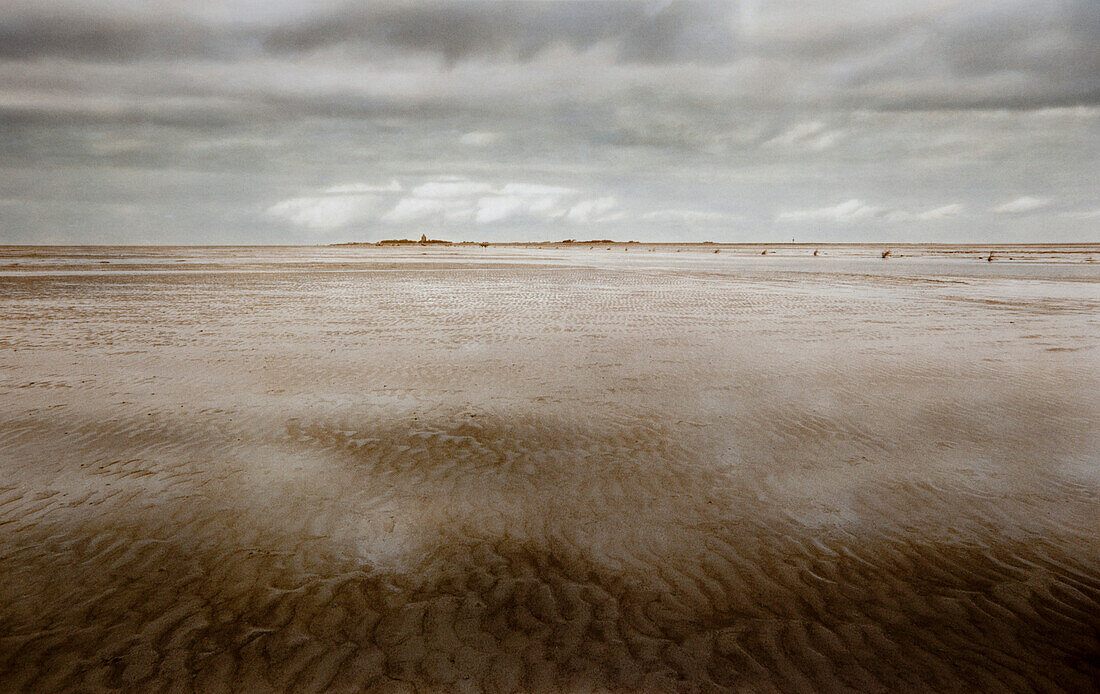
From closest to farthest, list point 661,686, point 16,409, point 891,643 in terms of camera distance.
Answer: point 661,686 → point 891,643 → point 16,409

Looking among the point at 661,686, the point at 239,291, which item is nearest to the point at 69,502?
the point at 661,686

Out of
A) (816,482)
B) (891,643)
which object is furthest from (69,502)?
(816,482)

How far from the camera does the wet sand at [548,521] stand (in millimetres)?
3639

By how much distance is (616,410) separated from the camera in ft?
27.8

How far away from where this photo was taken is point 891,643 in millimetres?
3768

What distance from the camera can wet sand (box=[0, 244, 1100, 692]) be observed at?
A: 364cm

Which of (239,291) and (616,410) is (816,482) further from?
(239,291)

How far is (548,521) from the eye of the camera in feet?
17.4

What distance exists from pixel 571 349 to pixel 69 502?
9.06 metres

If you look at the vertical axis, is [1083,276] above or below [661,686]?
above

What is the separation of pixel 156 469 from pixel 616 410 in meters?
5.92

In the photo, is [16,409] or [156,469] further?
[16,409]

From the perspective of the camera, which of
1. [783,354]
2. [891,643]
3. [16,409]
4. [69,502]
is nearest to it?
[891,643]

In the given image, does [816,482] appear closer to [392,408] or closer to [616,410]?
[616,410]
